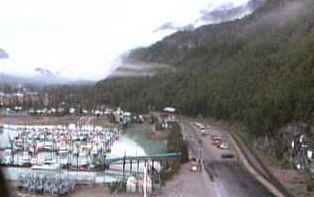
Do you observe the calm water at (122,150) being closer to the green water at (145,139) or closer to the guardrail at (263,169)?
the green water at (145,139)

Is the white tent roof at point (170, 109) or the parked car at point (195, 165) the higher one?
the white tent roof at point (170, 109)

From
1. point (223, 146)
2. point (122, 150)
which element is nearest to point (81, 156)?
point (122, 150)

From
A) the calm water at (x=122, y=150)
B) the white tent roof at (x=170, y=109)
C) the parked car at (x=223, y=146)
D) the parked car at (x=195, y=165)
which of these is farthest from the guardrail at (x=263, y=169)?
the white tent roof at (x=170, y=109)

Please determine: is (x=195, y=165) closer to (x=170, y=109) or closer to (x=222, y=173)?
(x=222, y=173)

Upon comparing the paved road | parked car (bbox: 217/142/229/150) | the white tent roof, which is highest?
the white tent roof

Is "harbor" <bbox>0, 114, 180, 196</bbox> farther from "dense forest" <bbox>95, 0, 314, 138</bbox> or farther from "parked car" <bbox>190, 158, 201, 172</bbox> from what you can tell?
"dense forest" <bbox>95, 0, 314, 138</bbox>

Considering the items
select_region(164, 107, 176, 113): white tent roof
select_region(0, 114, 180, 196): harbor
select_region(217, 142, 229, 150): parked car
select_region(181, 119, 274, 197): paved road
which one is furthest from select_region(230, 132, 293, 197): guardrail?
select_region(164, 107, 176, 113): white tent roof
